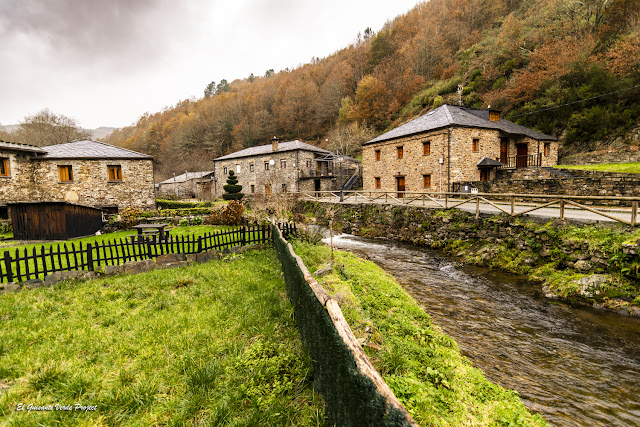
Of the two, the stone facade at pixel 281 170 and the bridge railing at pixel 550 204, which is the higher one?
the stone facade at pixel 281 170

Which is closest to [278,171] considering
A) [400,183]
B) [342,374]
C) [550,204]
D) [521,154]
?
[400,183]

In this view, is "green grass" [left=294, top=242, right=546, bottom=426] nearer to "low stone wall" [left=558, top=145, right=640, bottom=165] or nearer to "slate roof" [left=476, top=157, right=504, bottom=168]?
"slate roof" [left=476, top=157, right=504, bottom=168]

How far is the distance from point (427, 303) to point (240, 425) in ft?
20.1

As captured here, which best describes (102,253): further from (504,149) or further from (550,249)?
(504,149)

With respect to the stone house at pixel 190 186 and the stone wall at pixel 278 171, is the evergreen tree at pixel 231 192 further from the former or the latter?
the stone house at pixel 190 186

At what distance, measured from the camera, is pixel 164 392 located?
3361 mm

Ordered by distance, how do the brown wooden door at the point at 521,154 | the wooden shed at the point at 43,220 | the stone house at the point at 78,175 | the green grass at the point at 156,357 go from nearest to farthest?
the green grass at the point at 156,357 → the wooden shed at the point at 43,220 → the stone house at the point at 78,175 → the brown wooden door at the point at 521,154

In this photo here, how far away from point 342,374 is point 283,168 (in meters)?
33.8

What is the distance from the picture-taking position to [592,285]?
7.45m

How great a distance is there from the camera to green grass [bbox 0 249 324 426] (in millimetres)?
3049

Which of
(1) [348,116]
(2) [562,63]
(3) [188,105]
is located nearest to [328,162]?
(1) [348,116]

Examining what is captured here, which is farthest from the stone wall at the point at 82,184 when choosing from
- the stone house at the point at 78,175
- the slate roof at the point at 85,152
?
the slate roof at the point at 85,152

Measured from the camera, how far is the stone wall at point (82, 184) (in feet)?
59.5

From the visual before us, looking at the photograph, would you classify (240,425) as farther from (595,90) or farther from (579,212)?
(595,90)
